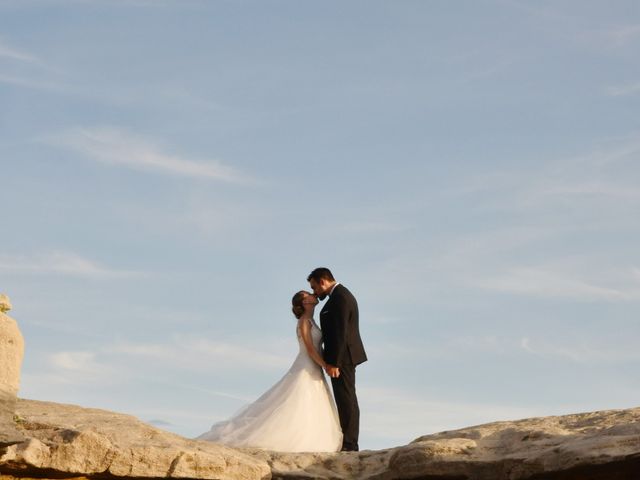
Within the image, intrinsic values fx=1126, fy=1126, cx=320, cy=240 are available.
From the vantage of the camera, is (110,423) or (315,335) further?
(315,335)

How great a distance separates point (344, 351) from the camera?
1546 cm

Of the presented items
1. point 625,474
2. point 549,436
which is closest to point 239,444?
point 549,436

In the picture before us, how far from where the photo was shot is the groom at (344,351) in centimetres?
1540

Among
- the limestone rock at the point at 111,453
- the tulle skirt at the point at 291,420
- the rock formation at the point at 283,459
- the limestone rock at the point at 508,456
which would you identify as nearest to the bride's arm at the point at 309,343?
the tulle skirt at the point at 291,420

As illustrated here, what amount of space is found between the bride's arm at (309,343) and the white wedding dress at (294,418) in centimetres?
6

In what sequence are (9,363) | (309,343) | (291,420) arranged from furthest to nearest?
(309,343), (291,420), (9,363)

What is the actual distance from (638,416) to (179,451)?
524 centimetres

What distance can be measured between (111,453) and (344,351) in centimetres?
432

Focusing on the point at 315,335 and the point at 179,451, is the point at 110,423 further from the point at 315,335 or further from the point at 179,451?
the point at 315,335

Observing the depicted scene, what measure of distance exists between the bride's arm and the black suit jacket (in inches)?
7.0

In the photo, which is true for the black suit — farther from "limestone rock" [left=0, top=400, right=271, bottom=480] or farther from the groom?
"limestone rock" [left=0, top=400, right=271, bottom=480]

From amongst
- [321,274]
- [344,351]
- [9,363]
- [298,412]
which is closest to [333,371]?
[344,351]

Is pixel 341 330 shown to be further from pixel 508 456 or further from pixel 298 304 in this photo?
pixel 508 456

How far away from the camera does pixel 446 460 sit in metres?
12.3
